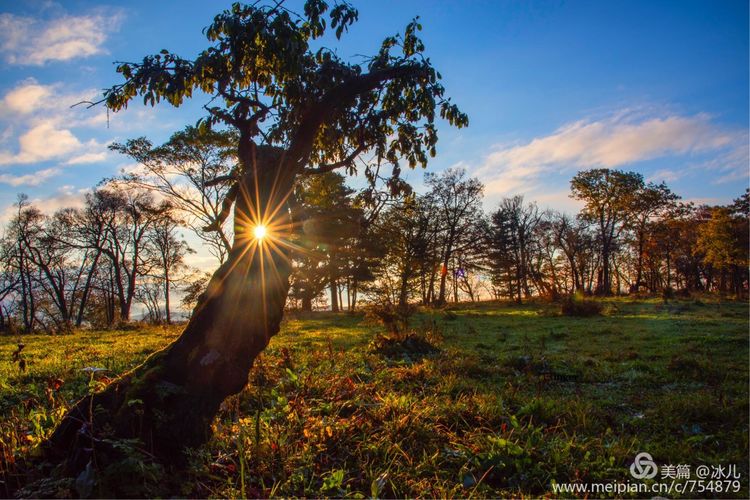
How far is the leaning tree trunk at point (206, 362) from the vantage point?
3125mm

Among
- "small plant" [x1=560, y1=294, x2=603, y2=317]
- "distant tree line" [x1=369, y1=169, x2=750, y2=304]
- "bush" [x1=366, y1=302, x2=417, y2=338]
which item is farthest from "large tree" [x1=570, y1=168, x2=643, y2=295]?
"bush" [x1=366, y1=302, x2=417, y2=338]

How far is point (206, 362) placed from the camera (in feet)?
12.0

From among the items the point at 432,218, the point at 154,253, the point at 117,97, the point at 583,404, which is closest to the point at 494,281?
the point at 432,218

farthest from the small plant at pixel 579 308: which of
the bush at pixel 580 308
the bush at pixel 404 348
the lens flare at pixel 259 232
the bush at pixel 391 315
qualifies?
the lens flare at pixel 259 232

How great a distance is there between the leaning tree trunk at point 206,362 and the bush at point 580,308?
2013 centimetres

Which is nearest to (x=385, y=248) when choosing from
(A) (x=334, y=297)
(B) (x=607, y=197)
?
(A) (x=334, y=297)

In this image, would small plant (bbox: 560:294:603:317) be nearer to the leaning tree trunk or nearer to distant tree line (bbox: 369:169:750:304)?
distant tree line (bbox: 369:169:750:304)

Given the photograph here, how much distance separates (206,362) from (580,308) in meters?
21.1

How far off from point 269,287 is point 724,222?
38.9 m

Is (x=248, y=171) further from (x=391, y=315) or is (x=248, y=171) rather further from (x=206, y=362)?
(x=391, y=315)

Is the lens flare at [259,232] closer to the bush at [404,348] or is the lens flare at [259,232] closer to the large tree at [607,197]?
the bush at [404,348]

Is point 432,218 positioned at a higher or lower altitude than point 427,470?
higher

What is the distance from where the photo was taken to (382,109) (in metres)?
5.57

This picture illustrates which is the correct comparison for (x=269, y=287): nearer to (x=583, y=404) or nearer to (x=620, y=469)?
(x=620, y=469)
